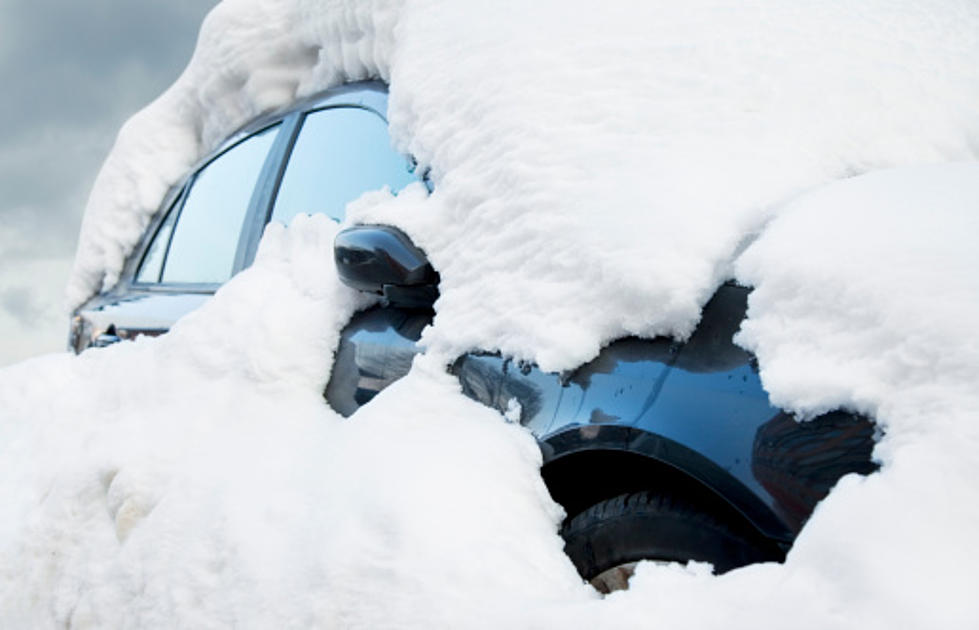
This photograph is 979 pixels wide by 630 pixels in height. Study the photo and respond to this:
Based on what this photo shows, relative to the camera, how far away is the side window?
3.23 m

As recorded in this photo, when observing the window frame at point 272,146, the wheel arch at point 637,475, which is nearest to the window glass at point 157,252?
the window frame at point 272,146

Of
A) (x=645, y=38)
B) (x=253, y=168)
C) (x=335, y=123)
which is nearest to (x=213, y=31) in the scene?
(x=253, y=168)

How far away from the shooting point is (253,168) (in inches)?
130

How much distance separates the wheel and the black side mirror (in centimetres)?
60

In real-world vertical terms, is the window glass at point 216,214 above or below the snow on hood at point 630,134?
below

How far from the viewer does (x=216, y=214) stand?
11.8 ft

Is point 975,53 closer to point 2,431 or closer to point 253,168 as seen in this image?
point 253,168

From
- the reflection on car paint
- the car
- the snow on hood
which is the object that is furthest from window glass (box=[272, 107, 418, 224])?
the reflection on car paint

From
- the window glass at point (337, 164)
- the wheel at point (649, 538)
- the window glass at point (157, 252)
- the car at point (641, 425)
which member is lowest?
the window glass at point (157, 252)

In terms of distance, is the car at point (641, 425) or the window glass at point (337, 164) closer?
the car at point (641, 425)

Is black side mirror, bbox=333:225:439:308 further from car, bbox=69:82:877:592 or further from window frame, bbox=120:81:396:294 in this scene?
window frame, bbox=120:81:396:294

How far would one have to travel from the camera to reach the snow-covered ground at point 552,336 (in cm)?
103

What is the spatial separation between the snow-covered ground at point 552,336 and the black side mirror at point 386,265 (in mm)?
64

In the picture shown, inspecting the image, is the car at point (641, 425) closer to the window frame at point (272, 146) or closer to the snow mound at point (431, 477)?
the snow mound at point (431, 477)
